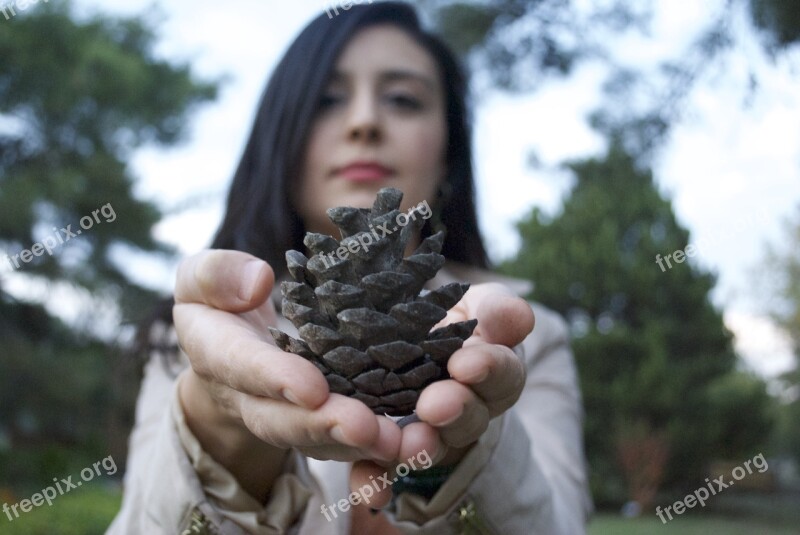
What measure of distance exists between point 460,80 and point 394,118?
63cm

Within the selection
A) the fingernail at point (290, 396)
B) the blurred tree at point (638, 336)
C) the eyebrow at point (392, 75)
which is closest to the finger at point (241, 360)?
the fingernail at point (290, 396)

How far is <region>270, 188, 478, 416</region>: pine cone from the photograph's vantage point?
3.24 ft

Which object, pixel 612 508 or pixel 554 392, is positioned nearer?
pixel 554 392

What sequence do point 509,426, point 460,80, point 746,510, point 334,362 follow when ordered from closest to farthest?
point 334,362 < point 509,426 < point 460,80 < point 746,510

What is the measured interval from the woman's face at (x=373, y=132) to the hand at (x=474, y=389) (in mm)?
1030

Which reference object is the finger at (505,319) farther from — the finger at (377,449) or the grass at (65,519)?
the grass at (65,519)

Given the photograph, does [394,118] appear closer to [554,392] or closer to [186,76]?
[554,392]

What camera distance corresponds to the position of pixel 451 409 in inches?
34.9

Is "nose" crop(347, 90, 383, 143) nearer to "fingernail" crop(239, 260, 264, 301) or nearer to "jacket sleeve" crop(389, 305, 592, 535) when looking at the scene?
"jacket sleeve" crop(389, 305, 592, 535)

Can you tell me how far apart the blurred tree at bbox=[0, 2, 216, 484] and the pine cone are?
356 inches

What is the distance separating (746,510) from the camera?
1034cm

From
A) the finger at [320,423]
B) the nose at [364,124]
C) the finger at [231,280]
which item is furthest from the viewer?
the nose at [364,124]

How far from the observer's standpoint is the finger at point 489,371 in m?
0.90

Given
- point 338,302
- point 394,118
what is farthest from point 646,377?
point 338,302
